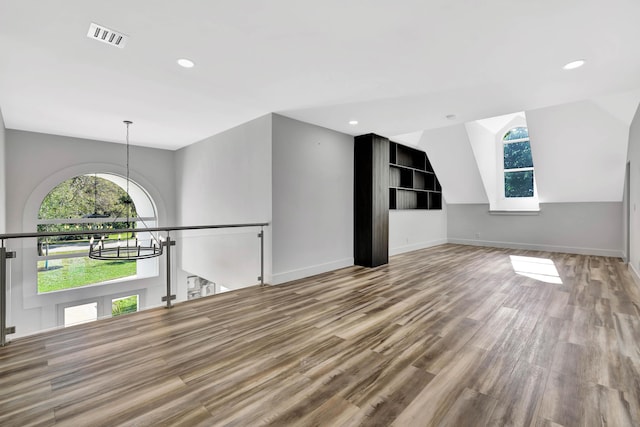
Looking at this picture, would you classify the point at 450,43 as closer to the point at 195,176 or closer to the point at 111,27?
the point at 111,27

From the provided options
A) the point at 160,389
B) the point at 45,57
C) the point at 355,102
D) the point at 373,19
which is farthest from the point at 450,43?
the point at 45,57

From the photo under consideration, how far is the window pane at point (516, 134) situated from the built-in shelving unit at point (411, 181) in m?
2.02

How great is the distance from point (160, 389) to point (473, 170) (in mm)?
7648

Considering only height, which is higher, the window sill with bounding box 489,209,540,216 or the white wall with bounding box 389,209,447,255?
the window sill with bounding box 489,209,540,216

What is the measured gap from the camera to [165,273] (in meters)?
3.39

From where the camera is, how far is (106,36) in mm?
2270

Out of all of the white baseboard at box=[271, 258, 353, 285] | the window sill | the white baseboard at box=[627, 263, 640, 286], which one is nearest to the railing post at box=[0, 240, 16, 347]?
the white baseboard at box=[271, 258, 353, 285]

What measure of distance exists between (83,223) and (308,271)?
15.7 feet

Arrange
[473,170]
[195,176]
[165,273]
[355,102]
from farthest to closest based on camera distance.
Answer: [473,170] → [195,176] → [355,102] → [165,273]

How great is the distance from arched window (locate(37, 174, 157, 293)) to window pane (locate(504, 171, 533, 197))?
8.59 meters

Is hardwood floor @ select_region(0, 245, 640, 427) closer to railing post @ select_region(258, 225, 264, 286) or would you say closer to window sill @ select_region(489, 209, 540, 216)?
railing post @ select_region(258, 225, 264, 286)

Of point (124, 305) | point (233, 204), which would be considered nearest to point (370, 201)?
point (233, 204)

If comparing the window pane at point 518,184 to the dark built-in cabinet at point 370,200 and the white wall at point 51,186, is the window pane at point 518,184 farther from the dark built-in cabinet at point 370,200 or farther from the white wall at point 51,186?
the white wall at point 51,186

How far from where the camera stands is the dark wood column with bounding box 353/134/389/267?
17.5 feet
